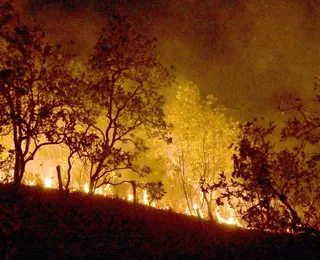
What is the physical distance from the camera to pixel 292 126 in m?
10.0

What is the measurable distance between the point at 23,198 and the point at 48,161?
74.4 feet

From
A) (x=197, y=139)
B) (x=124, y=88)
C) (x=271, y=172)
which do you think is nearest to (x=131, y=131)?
(x=124, y=88)

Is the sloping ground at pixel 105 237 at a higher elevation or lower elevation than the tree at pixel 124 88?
lower

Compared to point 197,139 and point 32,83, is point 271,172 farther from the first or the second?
point 197,139

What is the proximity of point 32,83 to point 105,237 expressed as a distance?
7360 millimetres

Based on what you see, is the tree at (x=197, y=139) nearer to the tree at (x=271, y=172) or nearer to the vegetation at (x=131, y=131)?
the vegetation at (x=131, y=131)

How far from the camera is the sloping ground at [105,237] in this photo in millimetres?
10227

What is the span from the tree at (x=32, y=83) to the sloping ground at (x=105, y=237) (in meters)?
2.29

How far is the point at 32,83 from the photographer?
1530cm

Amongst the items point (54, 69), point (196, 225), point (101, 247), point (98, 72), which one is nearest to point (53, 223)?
point (101, 247)

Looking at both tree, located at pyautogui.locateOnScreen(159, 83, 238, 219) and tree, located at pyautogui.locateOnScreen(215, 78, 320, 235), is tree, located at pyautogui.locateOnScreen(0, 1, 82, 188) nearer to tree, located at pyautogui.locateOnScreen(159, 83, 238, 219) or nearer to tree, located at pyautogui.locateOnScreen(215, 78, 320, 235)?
tree, located at pyautogui.locateOnScreen(215, 78, 320, 235)

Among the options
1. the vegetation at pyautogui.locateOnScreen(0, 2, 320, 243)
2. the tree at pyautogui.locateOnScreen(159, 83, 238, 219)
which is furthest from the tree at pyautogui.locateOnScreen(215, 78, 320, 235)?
the tree at pyautogui.locateOnScreen(159, 83, 238, 219)

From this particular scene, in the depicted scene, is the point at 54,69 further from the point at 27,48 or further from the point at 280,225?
the point at 280,225

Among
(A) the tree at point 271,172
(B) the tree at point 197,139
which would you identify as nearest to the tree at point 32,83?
(A) the tree at point 271,172
